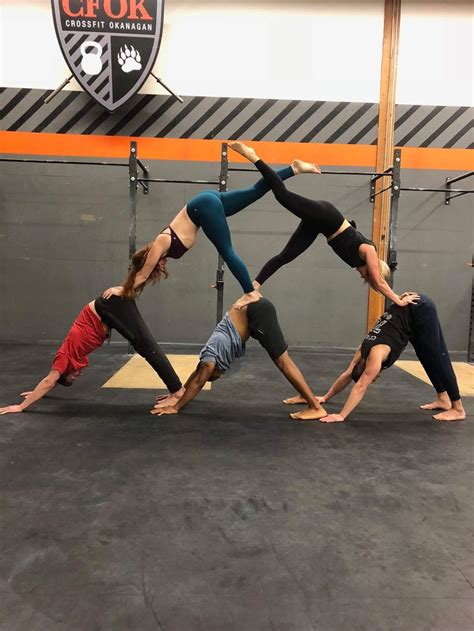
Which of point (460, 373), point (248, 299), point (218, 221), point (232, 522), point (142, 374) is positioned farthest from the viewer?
point (460, 373)

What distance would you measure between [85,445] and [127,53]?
14.3 ft

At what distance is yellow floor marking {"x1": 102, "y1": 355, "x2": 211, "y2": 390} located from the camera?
10.2 ft

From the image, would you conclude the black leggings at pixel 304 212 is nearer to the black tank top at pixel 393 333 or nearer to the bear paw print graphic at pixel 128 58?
the black tank top at pixel 393 333

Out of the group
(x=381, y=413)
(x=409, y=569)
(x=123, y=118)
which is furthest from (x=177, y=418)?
(x=123, y=118)

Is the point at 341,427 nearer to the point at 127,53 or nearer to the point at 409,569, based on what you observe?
the point at 409,569

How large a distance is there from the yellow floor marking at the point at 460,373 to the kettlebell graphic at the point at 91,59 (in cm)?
460

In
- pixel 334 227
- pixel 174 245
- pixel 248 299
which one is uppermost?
pixel 334 227

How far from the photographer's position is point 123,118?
15.6 ft

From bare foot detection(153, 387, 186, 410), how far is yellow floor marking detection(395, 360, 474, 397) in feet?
7.04

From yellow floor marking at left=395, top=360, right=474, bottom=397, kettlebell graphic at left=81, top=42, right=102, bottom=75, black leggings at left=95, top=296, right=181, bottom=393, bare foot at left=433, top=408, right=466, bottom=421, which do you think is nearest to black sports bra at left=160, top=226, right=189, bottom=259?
black leggings at left=95, top=296, right=181, bottom=393

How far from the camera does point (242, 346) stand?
2.42 meters

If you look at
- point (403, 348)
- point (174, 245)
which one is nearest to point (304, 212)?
point (174, 245)

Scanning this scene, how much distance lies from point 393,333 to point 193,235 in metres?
1.39

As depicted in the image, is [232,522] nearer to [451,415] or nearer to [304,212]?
[451,415]
